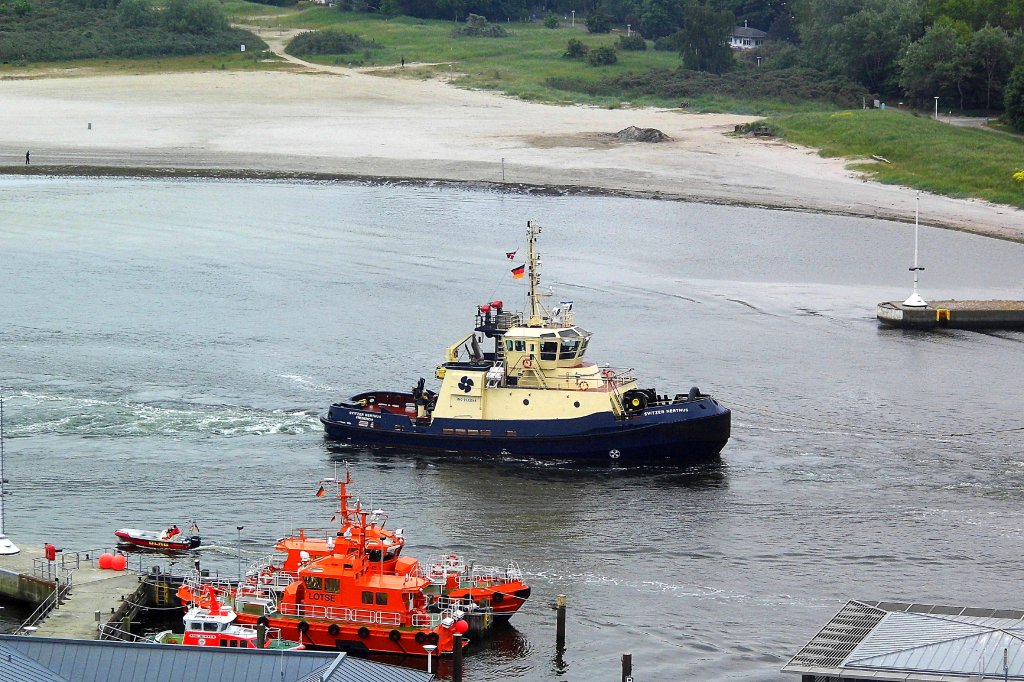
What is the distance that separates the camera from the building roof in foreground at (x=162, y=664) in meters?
33.8

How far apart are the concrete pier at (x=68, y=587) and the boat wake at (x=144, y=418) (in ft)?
56.0

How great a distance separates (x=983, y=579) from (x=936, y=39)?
359 ft

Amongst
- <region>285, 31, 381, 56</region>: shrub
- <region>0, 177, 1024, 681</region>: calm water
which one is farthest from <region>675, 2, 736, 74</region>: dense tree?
<region>0, 177, 1024, 681</region>: calm water

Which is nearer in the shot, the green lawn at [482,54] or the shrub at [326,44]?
the green lawn at [482,54]

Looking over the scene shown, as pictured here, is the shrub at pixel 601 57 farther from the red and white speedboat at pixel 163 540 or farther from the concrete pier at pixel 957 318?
the red and white speedboat at pixel 163 540

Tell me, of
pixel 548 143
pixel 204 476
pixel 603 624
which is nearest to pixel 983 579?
pixel 603 624

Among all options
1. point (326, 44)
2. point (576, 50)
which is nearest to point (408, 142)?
point (326, 44)

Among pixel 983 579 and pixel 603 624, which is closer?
pixel 603 624

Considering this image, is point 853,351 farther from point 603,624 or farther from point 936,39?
point 936,39

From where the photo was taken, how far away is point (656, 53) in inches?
7411

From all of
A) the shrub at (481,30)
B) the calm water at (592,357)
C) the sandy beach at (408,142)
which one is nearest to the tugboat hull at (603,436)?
the calm water at (592,357)

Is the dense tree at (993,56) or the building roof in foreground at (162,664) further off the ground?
the dense tree at (993,56)

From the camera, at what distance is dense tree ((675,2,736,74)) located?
17738cm

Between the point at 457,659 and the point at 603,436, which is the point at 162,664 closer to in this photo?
the point at 457,659
